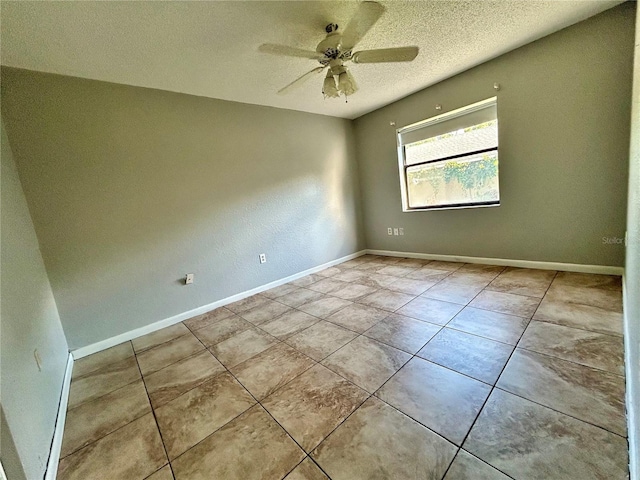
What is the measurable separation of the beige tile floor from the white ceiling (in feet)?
8.02

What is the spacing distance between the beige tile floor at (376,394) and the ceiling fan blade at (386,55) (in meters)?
2.12

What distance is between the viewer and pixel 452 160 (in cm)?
348

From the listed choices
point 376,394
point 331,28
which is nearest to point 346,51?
point 331,28

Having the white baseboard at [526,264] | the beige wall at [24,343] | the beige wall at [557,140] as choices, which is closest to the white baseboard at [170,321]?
the beige wall at [24,343]

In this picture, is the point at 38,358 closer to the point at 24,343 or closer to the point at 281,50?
the point at 24,343

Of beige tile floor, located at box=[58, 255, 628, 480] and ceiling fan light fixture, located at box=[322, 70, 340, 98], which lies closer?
beige tile floor, located at box=[58, 255, 628, 480]

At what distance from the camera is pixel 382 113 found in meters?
3.99

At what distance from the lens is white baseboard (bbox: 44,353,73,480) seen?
3.74ft

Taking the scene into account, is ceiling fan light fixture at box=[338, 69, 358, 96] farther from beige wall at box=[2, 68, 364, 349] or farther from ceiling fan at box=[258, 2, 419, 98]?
beige wall at box=[2, 68, 364, 349]

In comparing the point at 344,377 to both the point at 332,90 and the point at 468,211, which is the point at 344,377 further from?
the point at 468,211

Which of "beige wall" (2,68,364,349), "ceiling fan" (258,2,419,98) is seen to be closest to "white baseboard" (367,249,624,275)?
"beige wall" (2,68,364,349)

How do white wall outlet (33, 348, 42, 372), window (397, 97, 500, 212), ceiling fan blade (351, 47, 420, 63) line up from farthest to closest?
window (397, 97, 500, 212)
ceiling fan blade (351, 47, 420, 63)
white wall outlet (33, 348, 42, 372)

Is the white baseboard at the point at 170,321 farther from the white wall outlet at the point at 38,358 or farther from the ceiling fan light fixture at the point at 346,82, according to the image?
the ceiling fan light fixture at the point at 346,82

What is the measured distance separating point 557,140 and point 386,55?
2.15 meters
